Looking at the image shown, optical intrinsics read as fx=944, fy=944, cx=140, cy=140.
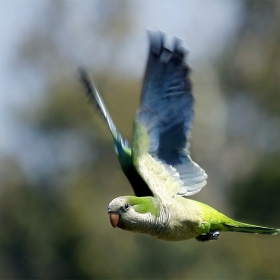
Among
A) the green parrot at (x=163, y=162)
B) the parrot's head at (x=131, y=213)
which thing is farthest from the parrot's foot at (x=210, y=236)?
the parrot's head at (x=131, y=213)

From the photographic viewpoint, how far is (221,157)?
73.4 feet

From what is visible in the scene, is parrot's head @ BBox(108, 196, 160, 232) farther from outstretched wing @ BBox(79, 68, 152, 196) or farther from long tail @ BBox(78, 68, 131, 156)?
long tail @ BBox(78, 68, 131, 156)

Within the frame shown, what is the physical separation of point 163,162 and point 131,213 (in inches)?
25.7

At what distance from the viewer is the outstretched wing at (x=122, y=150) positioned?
6.66 m

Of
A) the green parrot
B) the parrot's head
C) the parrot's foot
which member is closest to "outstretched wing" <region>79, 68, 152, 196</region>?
the green parrot

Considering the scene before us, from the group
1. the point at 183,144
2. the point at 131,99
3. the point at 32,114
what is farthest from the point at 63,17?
the point at 183,144

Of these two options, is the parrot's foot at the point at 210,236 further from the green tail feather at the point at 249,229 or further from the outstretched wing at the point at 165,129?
the outstretched wing at the point at 165,129

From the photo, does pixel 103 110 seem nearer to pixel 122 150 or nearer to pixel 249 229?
pixel 122 150

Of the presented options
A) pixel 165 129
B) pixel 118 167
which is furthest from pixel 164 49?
pixel 118 167

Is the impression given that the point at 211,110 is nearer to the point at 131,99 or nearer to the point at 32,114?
the point at 131,99

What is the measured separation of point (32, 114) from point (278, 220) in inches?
332

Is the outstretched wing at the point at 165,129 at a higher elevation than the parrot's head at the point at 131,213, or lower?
higher

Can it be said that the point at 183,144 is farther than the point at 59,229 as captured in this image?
No

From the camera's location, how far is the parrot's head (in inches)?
243
